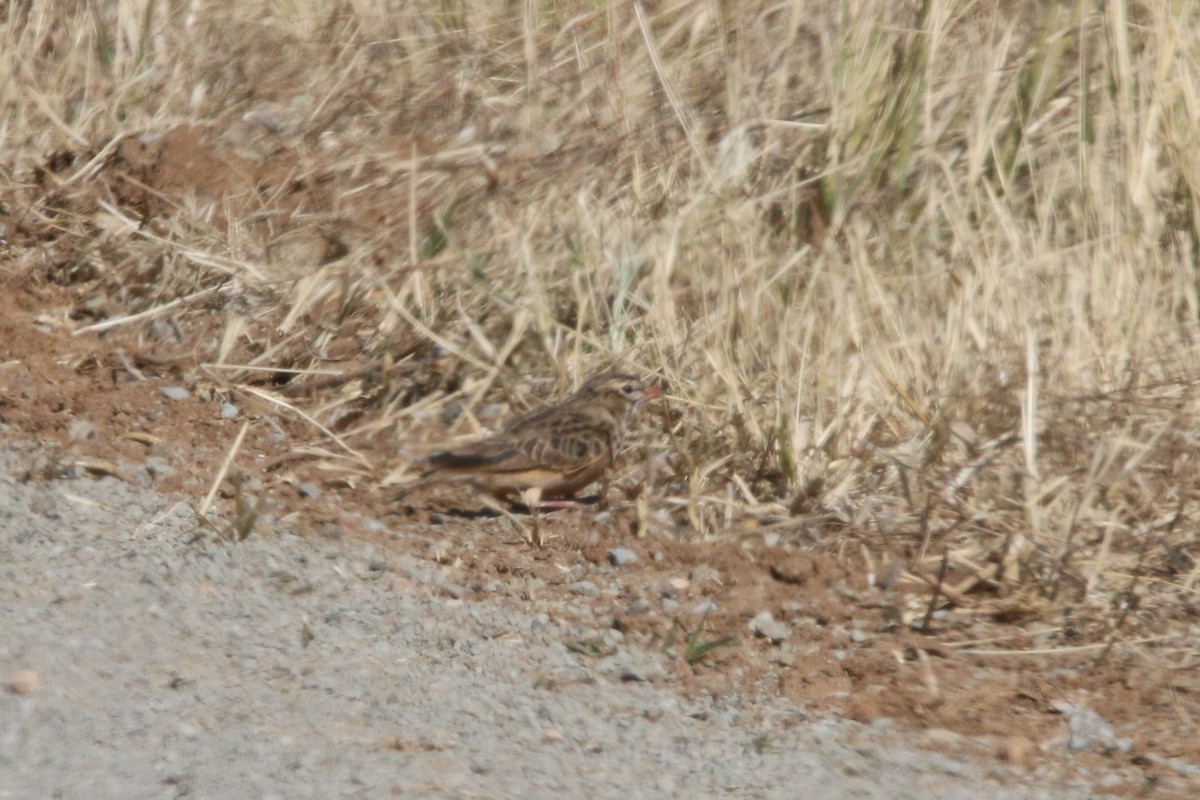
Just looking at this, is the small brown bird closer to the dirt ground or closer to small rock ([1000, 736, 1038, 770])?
the dirt ground

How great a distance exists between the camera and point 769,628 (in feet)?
20.0

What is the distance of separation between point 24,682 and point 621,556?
7.84ft

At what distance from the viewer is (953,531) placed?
659cm

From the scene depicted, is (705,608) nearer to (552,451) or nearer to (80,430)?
(552,451)

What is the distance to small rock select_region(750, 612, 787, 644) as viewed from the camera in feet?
19.9

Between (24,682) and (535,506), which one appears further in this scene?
(535,506)

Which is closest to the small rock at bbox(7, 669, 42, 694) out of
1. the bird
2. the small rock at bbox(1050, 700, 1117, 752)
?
the bird

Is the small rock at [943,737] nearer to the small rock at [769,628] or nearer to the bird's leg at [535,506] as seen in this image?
the small rock at [769,628]

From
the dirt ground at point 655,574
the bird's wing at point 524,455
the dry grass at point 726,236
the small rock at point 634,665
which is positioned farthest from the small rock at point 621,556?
the small rock at point 634,665

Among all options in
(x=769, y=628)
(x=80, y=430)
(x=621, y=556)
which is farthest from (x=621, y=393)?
(x=80, y=430)

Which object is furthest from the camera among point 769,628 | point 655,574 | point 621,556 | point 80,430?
point 80,430

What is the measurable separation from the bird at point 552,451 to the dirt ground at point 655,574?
0.15m

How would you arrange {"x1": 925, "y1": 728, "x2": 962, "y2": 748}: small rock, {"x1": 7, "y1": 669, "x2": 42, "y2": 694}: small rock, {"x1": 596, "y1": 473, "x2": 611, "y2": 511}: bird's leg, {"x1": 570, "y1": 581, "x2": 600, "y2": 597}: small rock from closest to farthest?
{"x1": 7, "y1": 669, "x2": 42, "y2": 694}: small rock
{"x1": 925, "y1": 728, "x2": 962, "y2": 748}: small rock
{"x1": 570, "y1": 581, "x2": 600, "y2": 597}: small rock
{"x1": 596, "y1": 473, "x2": 611, "y2": 511}: bird's leg

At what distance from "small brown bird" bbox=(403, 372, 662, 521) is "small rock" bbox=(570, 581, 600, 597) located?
65 cm
